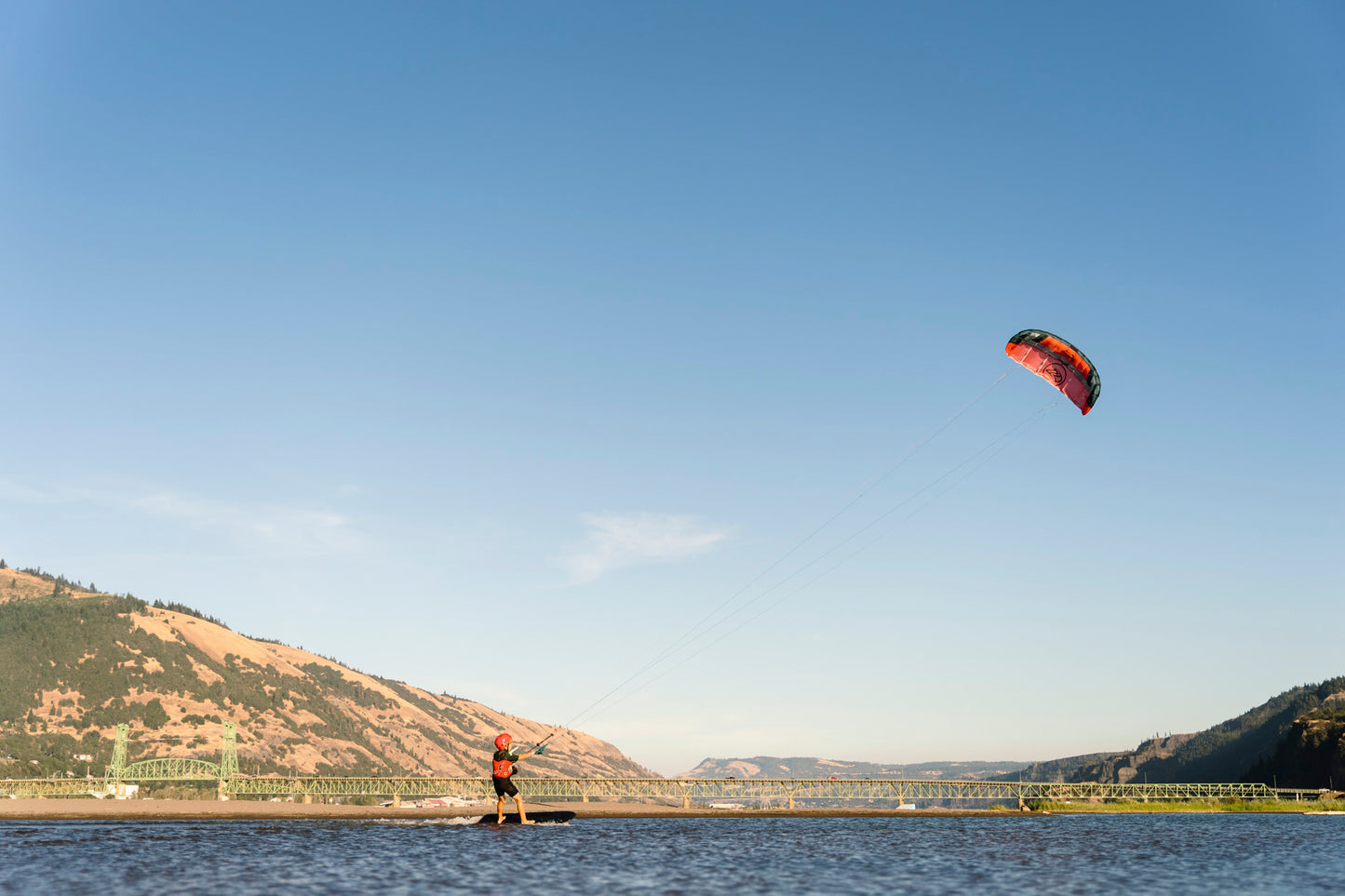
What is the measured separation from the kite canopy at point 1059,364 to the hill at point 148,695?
375ft

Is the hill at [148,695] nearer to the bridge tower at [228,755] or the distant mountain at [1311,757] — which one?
the bridge tower at [228,755]

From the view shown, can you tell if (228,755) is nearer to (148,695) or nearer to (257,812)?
(257,812)

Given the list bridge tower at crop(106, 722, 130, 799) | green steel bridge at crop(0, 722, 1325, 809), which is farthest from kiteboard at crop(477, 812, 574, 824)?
bridge tower at crop(106, 722, 130, 799)

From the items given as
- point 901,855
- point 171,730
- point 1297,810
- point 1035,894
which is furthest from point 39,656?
point 1297,810

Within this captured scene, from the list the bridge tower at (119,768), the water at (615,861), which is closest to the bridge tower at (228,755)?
the bridge tower at (119,768)

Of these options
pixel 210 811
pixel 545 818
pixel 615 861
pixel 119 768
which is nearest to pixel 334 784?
pixel 119 768

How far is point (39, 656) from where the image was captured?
140125mm

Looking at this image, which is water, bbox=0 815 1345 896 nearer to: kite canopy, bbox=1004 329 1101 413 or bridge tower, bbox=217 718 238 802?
kite canopy, bbox=1004 329 1101 413

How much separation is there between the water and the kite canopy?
1984cm

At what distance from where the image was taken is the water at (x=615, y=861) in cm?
2595

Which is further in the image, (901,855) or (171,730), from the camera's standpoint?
(171,730)

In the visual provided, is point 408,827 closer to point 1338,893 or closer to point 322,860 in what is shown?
point 322,860

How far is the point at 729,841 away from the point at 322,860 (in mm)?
21495

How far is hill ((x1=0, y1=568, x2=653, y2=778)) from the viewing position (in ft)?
411
